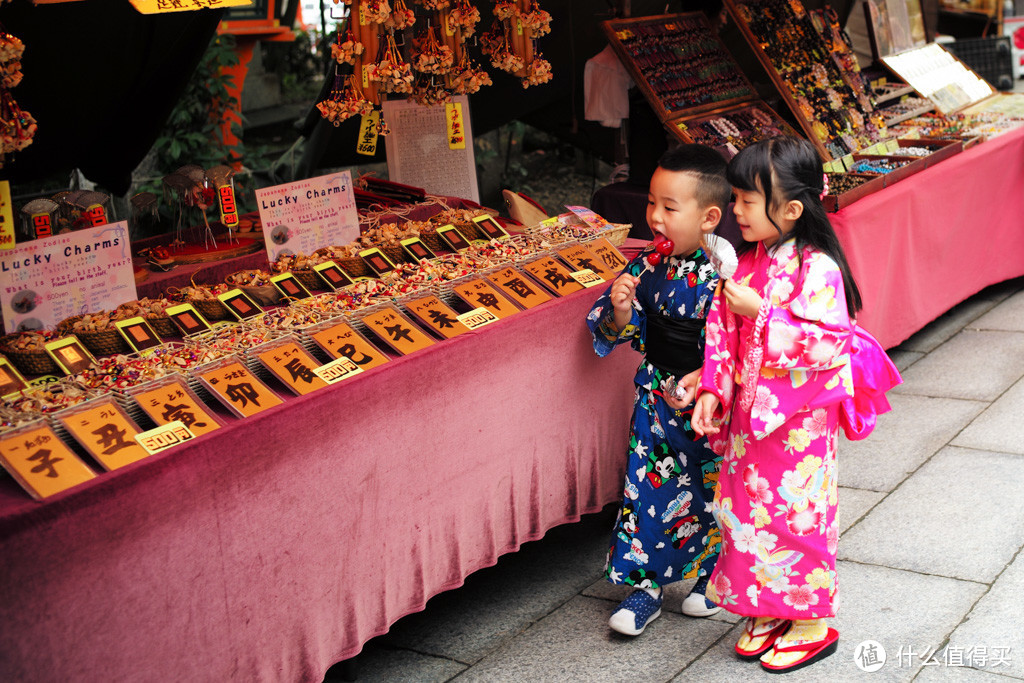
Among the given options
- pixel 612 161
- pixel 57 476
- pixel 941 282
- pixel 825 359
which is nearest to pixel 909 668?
pixel 825 359

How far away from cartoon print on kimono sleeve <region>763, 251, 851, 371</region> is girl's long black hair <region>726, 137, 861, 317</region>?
0.19 feet

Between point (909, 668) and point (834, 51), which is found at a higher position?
point (834, 51)

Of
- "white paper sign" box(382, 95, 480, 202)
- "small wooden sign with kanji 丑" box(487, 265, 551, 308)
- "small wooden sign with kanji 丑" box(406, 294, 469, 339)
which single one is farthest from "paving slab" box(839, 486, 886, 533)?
"white paper sign" box(382, 95, 480, 202)

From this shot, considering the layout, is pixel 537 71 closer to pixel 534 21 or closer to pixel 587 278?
pixel 534 21

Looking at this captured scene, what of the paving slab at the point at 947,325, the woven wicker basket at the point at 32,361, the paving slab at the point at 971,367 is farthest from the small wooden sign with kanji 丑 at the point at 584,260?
the paving slab at the point at 947,325

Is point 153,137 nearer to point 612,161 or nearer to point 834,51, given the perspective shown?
point 612,161

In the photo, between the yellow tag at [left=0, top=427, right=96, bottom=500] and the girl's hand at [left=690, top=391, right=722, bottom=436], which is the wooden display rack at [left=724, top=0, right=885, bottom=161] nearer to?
the girl's hand at [left=690, top=391, right=722, bottom=436]

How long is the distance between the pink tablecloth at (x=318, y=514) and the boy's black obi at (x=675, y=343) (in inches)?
15.9

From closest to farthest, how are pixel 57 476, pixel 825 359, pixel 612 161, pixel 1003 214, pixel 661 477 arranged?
pixel 57 476, pixel 825 359, pixel 661 477, pixel 1003 214, pixel 612 161

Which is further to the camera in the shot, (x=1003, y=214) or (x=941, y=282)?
(x=1003, y=214)

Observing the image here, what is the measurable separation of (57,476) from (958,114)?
671cm

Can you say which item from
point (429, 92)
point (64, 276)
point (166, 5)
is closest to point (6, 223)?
point (64, 276)

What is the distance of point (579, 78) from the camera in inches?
240

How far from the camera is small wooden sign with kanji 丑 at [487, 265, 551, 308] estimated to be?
10.4ft
